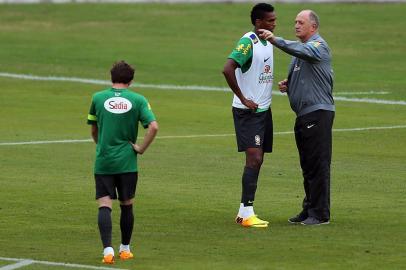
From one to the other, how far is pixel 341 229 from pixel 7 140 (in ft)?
33.8

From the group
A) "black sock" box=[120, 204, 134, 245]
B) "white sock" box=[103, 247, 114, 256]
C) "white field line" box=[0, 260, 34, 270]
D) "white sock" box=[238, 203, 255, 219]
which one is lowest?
"white sock" box=[238, 203, 255, 219]

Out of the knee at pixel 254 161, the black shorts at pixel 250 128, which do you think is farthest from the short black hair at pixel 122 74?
the knee at pixel 254 161

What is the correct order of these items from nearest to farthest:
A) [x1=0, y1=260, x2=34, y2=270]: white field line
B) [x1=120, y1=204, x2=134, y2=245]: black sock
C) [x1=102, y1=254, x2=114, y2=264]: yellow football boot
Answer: [x1=0, y1=260, x2=34, y2=270]: white field line < [x1=102, y1=254, x2=114, y2=264]: yellow football boot < [x1=120, y1=204, x2=134, y2=245]: black sock

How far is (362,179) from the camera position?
707 inches

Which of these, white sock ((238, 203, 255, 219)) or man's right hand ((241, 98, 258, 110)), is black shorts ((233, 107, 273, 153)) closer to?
man's right hand ((241, 98, 258, 110))

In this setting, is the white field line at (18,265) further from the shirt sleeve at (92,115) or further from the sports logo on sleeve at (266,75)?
the sports logo on sleeve at (266,75)

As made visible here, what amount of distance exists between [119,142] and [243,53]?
2.43 m

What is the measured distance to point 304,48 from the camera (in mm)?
13828

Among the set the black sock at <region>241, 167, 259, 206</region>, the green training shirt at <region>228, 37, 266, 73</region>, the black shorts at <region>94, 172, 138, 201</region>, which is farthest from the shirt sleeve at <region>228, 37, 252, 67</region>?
the black shorts at <region>94, 172, 138, 201</region>

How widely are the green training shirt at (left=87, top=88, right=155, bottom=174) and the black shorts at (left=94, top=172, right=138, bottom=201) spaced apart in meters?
0.05

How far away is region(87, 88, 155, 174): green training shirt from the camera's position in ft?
39.4

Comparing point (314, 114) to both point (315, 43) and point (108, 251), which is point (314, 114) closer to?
point (315, 43)

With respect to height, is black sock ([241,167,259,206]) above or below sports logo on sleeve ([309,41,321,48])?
below

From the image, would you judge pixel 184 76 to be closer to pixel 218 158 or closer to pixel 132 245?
pixel 218 158
